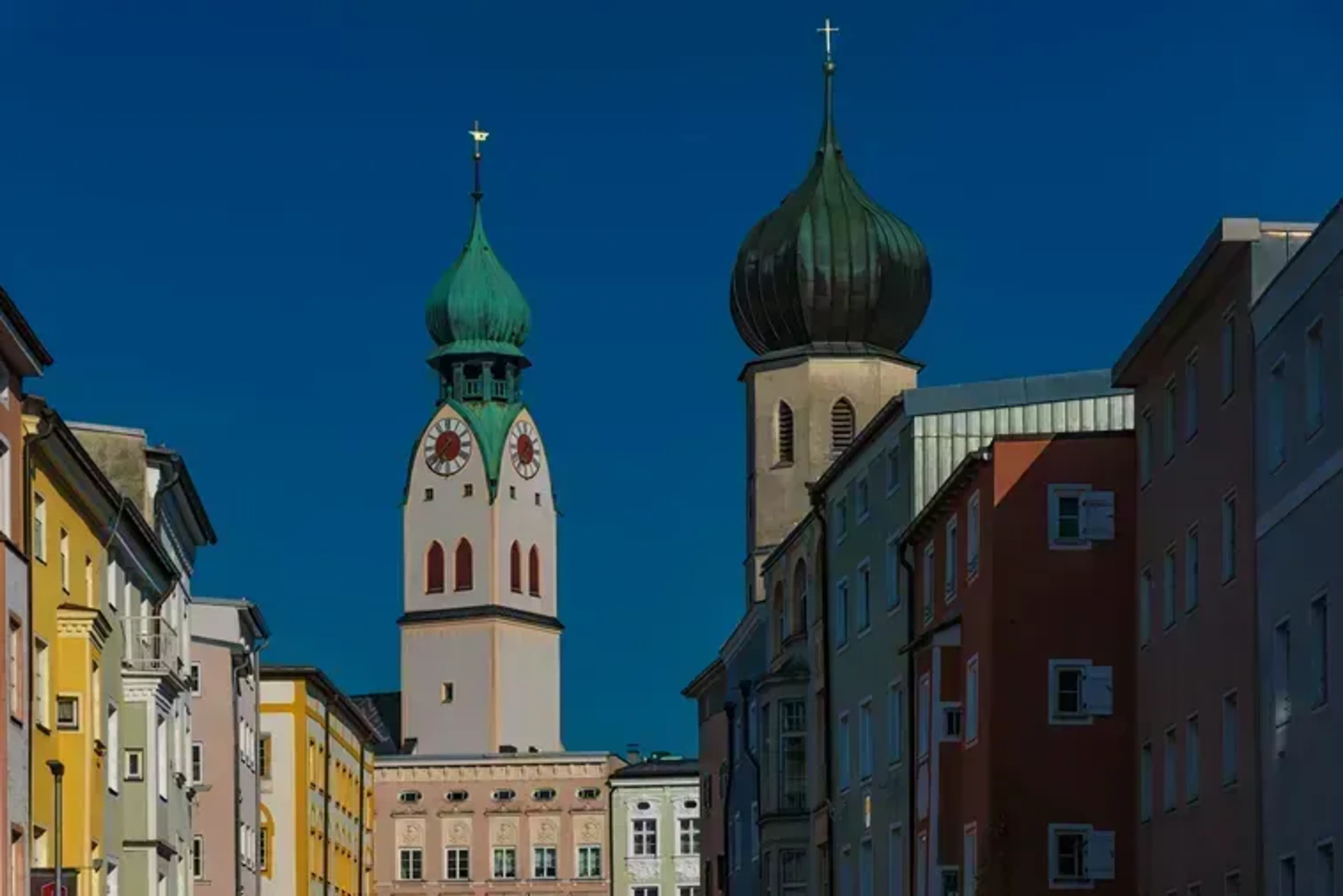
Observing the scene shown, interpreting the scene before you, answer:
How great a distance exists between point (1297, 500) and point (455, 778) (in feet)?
410

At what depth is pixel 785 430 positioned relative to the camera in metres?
102

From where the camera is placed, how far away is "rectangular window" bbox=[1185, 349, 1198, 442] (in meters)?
45.3

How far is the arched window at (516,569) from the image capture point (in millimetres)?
187500

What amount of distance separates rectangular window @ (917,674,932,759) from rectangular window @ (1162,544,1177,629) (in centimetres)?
950

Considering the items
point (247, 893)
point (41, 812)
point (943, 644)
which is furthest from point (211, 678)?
point (41, 812)

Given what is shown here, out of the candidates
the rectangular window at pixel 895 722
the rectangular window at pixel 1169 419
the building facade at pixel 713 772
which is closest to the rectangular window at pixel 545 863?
the building facade at pixel 713 772

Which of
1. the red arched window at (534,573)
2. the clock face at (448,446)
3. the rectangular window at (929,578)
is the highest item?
the clock face at (448,446)

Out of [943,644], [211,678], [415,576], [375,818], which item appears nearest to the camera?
[943,644]

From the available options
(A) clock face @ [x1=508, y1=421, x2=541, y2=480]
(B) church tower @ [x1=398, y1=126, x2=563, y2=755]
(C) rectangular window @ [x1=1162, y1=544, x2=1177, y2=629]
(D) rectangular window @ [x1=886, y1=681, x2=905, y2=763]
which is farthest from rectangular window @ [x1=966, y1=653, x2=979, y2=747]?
(A) clock face @ [x1=508, y1=421, x2=541, y2=480]

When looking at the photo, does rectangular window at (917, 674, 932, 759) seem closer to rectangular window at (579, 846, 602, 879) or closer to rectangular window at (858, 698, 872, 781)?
rectangular window at (858, 698, 872, 781)

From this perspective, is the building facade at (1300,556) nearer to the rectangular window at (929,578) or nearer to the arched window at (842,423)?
the rectangular window at (929,578)

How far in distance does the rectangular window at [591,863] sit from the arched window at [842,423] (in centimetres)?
6299

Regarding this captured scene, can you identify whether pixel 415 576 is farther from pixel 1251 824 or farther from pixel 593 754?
pixel 1251 824

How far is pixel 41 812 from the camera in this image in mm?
45969
